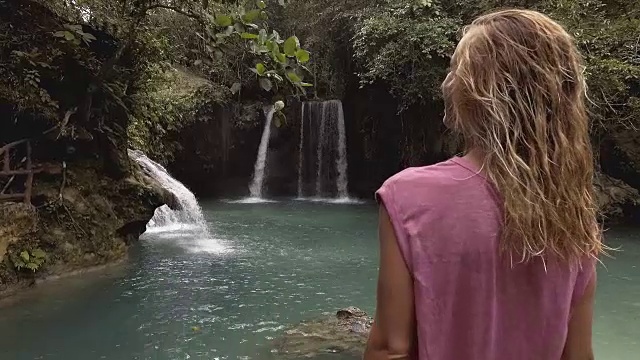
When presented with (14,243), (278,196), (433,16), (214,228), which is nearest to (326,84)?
(278,196)

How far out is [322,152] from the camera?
18812mm

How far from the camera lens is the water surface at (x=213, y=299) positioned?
538 centimetres

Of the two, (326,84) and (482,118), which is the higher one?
(326,84)

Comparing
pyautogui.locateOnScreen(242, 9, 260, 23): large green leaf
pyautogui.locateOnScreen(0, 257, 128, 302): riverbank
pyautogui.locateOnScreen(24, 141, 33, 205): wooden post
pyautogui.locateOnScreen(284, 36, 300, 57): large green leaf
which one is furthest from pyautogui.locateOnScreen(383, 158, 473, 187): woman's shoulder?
pyautogui.locateOnScreen(24, 141, 33, 205): wooden post

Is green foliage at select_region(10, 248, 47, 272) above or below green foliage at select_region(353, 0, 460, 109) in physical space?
below

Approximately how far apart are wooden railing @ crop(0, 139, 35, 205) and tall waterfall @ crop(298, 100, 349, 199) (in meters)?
11.6

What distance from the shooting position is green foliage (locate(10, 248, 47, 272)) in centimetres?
679

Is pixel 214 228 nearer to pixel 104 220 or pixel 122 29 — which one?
pixel 104 220

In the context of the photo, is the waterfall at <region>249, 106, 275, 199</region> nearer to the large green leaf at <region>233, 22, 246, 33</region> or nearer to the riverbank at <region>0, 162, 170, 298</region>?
the riverbank at <region>0, 162, 170, 298</region>

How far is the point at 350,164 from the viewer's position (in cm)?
1864

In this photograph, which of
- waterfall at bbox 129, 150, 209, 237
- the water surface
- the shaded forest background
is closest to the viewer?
the water surface

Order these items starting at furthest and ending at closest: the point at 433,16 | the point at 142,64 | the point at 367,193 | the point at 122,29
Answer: the point at 367,193
the point at 433,16
the point at 142,64
the point at 122,29

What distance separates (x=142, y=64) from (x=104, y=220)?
7.81 feet

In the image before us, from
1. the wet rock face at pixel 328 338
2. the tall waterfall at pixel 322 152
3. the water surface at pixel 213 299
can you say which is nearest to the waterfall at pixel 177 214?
the water surface at pixel 213 299
